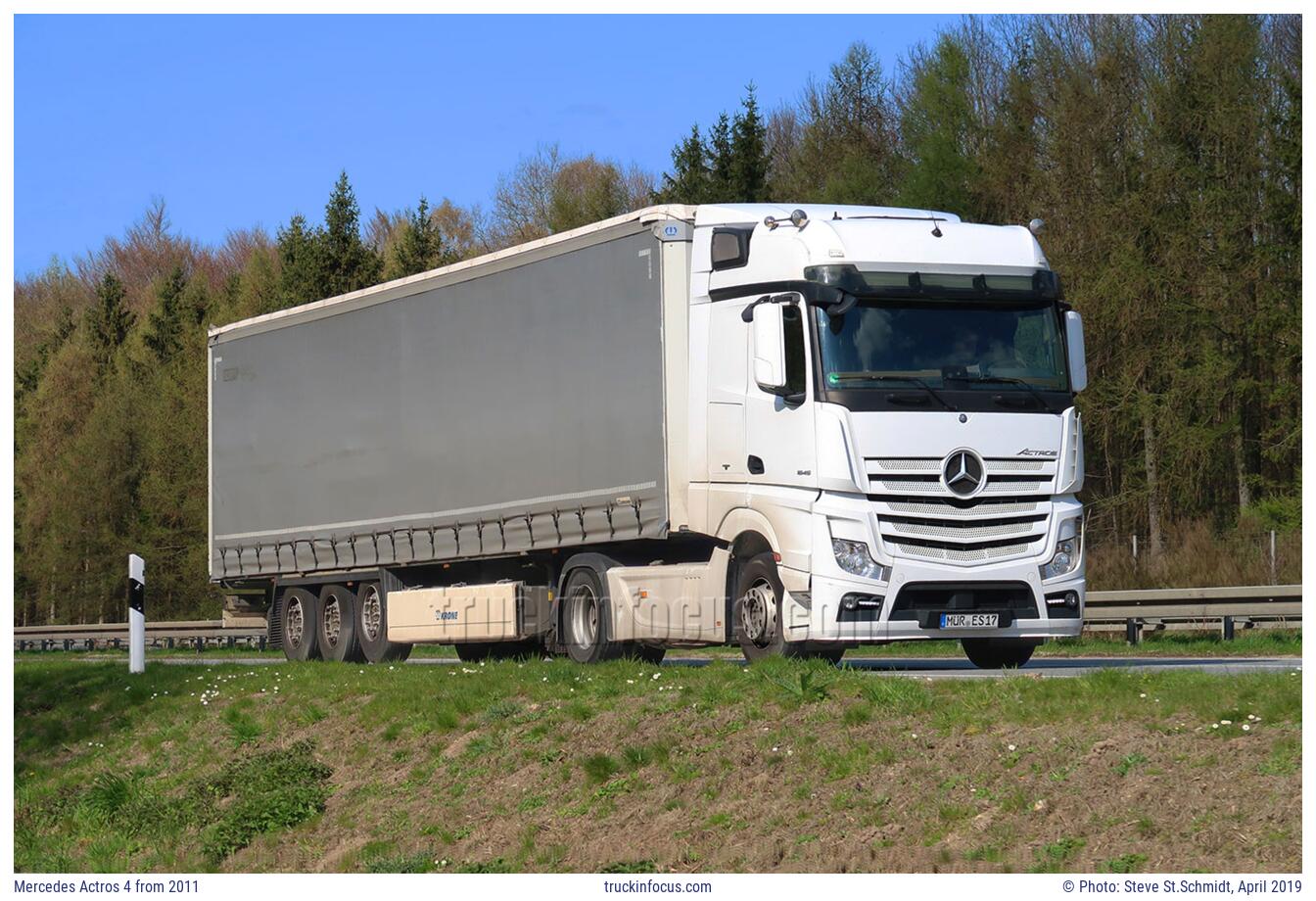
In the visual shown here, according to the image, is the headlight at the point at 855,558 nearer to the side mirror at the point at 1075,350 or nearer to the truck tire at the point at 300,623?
the side mirror at the point at 1075,350

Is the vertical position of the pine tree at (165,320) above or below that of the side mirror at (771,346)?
above

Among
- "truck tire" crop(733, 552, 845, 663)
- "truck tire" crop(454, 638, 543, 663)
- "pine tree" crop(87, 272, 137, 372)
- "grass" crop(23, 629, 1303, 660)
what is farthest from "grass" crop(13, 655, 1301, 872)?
"pine tree" crop(87, 272, 137, 372)

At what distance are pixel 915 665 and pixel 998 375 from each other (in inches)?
135

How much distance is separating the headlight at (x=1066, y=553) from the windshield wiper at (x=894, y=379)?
1478mm

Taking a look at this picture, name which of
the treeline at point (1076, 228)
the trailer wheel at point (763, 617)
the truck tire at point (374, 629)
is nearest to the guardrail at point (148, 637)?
the treeline at point (1076, 228)

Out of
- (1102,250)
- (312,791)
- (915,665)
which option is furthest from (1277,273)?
(312,791)

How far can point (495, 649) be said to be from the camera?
2084cm

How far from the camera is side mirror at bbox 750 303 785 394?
46.5ft

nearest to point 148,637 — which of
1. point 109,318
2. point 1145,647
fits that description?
point 1145,647

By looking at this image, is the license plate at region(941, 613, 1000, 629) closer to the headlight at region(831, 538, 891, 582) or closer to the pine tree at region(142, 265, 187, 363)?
the headlight at region(831, 538, 891, 582)

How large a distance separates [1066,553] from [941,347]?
6.61 ft

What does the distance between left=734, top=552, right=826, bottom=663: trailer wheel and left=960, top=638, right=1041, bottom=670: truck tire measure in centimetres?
145

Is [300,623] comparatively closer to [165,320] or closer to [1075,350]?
[1075,350]

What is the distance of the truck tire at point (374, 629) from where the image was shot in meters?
20.3
